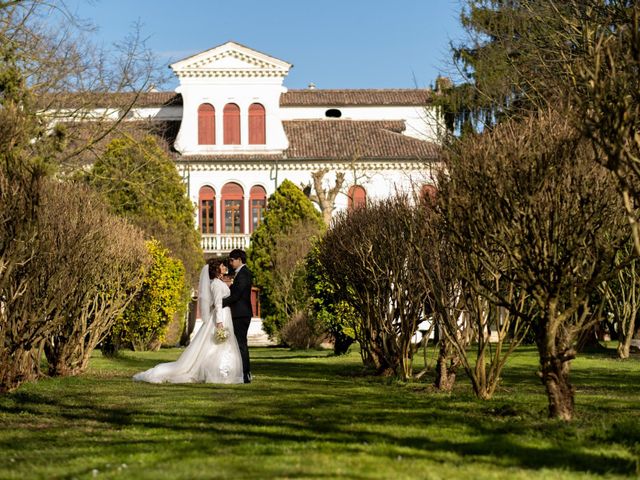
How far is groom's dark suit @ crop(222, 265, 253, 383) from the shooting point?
Answer: 18.0 metres

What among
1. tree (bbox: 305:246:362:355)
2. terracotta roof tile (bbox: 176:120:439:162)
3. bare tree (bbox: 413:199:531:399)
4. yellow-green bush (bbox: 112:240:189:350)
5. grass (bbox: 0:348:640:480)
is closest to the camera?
grass (bbox: 0:348:640:480)

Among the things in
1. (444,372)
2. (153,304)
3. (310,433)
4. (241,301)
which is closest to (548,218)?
(310,433)

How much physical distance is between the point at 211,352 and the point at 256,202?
42.6 metres

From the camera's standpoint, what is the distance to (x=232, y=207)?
6062 cm

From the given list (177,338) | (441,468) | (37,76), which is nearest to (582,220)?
(441,468)

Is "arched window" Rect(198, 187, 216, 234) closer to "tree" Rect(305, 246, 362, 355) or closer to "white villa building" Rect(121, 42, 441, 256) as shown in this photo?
"white villa building" Rect(121, 42, 441, 256)

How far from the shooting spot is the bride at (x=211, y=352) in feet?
60.0

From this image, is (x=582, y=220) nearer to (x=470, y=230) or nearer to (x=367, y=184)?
(x=470, y=230)

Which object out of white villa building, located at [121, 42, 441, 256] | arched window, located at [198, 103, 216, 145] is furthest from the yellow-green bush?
arched window, located at [198, 103, 216, 145]

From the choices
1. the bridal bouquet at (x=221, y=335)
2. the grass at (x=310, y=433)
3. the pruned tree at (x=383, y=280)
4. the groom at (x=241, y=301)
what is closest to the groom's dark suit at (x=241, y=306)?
the groom at (x=241, y=301)

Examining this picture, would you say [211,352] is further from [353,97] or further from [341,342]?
[353,97]

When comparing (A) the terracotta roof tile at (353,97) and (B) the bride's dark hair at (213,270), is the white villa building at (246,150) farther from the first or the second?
(B) the bride's dark hair at (213,270)

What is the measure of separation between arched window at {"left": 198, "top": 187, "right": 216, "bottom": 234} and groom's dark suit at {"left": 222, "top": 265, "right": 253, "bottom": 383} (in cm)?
4232

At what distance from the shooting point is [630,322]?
29891 mm
